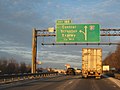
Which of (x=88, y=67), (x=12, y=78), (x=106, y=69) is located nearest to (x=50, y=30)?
(x=88, y=67)

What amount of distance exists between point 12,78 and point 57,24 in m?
14.6

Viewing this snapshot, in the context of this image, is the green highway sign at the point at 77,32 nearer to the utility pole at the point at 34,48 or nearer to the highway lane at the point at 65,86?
the utility pole at the point at 34,48

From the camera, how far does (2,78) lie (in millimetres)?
33094

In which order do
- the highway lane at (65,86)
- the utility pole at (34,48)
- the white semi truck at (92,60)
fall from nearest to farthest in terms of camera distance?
the highway lane at (65,86)
the white semi truck at (92,60)
the utility pole at (34,48)

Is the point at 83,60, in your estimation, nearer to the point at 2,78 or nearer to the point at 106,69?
the point at 2,78

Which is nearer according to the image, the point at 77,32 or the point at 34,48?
the point at 77,32

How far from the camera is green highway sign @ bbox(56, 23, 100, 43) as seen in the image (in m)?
47.1

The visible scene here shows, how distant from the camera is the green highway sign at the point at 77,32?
1855 inches

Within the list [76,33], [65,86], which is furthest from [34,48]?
[65,86]

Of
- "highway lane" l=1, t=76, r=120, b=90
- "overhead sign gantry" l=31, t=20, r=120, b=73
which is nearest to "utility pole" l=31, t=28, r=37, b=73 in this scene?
"overhead sign gantry" l=31, t=20, r=120, b=73

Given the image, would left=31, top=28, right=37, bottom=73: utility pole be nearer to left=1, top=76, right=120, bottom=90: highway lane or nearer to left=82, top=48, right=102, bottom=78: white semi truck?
left=82, top=48, right=102, bottom=78: white semi truck

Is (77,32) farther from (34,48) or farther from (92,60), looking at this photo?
(34,48)

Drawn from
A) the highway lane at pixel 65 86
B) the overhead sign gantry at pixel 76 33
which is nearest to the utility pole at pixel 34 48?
the overhead sign gantry at pixel 76 33

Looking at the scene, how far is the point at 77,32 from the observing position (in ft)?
156
